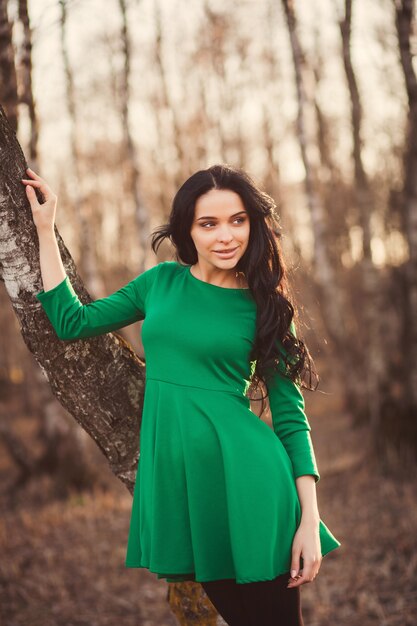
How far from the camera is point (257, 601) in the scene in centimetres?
225

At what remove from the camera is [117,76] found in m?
14.0

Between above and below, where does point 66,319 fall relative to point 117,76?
below

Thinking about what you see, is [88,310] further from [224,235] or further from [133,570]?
[133,570]

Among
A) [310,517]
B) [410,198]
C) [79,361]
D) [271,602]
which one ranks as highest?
[410,198]

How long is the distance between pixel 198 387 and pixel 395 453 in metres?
5.79

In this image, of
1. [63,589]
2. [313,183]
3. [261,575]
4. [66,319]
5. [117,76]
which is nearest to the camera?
[261,575]

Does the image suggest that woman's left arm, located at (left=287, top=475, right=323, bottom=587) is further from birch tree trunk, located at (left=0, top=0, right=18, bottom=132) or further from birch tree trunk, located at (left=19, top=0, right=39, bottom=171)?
birch tree trunk, located at (left=19, top=0, right=39, bottom=171)

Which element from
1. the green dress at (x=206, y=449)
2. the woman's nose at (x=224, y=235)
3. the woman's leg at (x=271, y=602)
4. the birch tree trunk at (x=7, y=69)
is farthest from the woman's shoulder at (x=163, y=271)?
the birch tree trunk at (x=7, y=69)

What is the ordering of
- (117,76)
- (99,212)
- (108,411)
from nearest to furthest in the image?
1. (108,411)
2. (117,76)
3. (99,212)

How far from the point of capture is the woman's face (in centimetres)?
240

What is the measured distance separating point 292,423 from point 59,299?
981 millimetres

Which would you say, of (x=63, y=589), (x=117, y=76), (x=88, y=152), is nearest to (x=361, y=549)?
(x=63, y=589)

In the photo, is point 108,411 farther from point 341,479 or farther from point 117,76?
point 117,76

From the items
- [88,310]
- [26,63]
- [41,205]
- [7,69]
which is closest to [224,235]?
[88,310]
